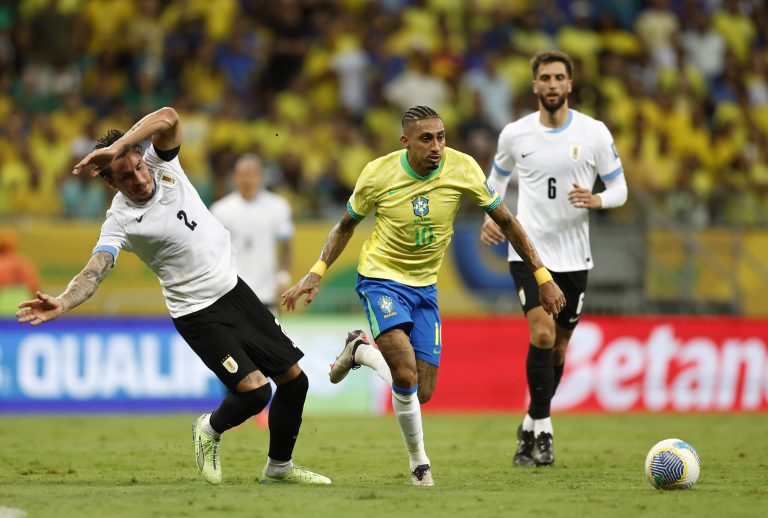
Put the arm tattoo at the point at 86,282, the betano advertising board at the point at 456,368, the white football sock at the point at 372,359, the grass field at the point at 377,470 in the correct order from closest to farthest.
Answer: the grass field at the point at 377,470 < the arm tattoo at the point at 86,282 < the white football sock at the point at 372,359 < the betano advertising board at the point at 456,368

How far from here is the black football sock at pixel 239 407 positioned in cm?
924

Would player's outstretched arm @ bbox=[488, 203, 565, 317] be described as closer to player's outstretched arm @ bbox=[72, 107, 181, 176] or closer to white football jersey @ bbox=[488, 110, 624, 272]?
white football jersey @ bbox=[488, 110, 624, 272]

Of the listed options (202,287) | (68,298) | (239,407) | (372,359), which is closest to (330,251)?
(372,359)

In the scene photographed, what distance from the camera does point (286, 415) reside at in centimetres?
955

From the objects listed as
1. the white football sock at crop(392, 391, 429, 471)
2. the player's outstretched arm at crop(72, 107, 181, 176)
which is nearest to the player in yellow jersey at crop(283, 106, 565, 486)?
the white football sock at crop(392, 391, 429, 471)

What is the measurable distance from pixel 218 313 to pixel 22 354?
8751 mm

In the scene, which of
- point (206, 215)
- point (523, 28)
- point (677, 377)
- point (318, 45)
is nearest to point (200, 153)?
point (318, 45)

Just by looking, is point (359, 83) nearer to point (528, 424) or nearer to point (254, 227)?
point (254, 227)

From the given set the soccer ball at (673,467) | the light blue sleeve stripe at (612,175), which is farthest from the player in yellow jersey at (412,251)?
the light blue sleeve stripe at (612,175)

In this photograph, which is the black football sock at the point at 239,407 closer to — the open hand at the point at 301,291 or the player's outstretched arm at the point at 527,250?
the open hand at the point at 301,291

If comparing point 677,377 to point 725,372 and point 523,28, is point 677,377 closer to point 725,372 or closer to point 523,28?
point 725,372

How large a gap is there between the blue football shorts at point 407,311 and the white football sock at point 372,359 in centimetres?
35

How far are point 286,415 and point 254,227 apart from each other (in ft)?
19.6

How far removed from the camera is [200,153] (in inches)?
786
